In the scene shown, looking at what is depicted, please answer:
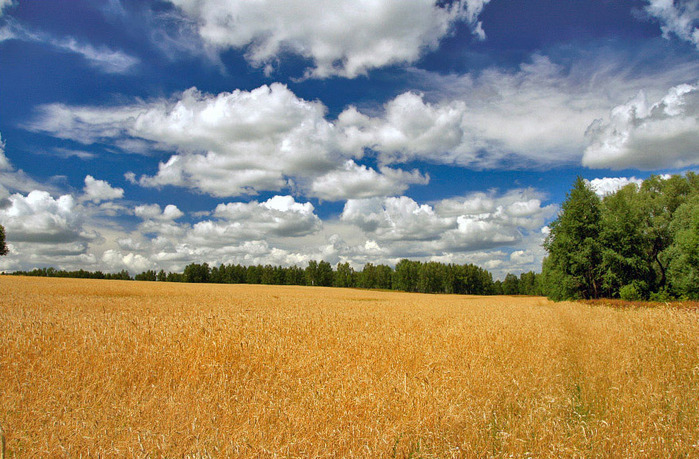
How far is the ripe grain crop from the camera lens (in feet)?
14.9

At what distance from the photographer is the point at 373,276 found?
392ft

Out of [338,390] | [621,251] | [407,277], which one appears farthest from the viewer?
[407,277]

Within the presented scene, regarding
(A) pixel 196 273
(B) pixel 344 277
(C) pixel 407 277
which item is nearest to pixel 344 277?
(B) pixel 344 277

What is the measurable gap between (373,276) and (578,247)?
286 ft

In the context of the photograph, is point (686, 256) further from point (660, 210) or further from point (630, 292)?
point (660, 210)

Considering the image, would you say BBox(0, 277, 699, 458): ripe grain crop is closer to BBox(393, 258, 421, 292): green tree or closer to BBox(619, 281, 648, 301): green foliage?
BBox(619, 281, 648, 301): green foliage

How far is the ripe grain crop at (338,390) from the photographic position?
4.55 meters

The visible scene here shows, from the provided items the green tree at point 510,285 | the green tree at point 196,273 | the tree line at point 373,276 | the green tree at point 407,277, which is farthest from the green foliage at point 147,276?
the green tree at point 510,285

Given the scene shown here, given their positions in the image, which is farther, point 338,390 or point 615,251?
point 615,251

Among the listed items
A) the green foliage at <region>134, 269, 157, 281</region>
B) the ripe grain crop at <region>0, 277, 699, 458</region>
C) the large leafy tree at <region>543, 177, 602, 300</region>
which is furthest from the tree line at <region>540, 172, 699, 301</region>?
the green foliage at <region>134, 269, 157, 281</region>

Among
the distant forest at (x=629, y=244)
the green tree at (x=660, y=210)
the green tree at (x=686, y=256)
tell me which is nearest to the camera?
the green tree at (x=686, y=256)

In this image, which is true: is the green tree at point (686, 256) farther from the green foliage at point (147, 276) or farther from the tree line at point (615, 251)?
the green foliage at point (147, 276)

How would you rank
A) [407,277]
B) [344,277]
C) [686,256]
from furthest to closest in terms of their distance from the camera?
[344,277]
[407,277]
[686,256]

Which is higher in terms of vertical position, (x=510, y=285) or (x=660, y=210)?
(x=660, y=210)
